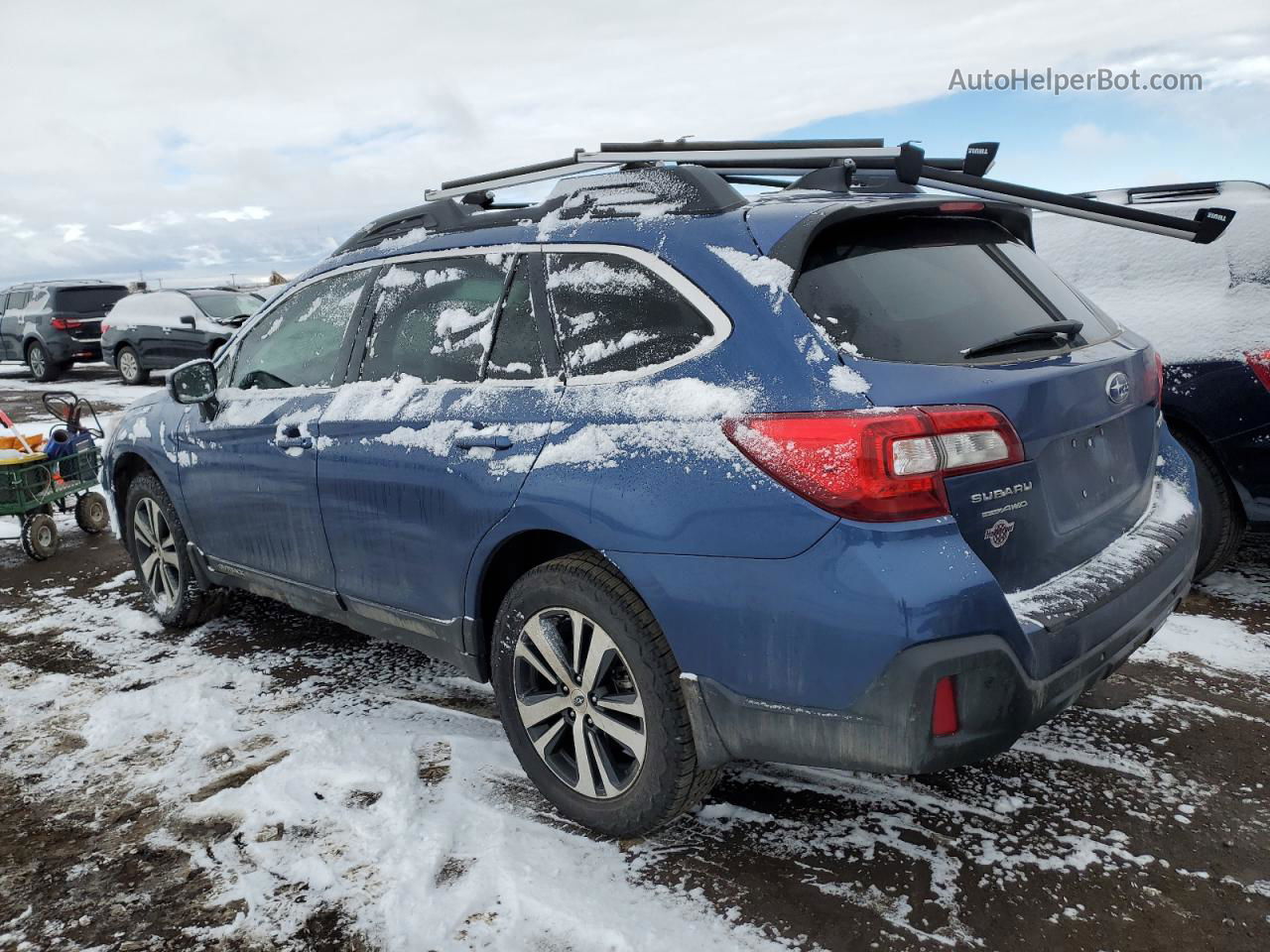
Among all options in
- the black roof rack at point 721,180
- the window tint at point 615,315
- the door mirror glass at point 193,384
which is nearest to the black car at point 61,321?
the door mirror glass at point 193,384

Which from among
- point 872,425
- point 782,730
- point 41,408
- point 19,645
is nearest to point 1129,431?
point 872,425

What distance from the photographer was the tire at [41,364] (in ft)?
61.2

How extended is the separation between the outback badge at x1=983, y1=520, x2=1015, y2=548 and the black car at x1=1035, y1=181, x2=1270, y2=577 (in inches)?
Answer: 107

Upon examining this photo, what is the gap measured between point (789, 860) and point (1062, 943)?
2.29 feet

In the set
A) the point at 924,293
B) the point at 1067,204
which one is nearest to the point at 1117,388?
the point at 1067,204

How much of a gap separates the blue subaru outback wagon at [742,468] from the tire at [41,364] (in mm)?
18162

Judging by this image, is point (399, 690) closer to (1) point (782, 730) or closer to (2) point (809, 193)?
(1) point (782, 730)

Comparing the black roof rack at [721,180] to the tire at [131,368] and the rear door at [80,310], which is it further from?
the rear door at [80,310]

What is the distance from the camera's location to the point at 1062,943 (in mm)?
2283

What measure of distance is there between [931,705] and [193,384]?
3.49m

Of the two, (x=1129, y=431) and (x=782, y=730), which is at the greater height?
(x=1129, y=431)

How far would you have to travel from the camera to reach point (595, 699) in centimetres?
274

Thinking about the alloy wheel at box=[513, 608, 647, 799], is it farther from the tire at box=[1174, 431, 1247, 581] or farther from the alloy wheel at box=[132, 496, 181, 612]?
the tire at box=[1174, 431, 1247, 581]

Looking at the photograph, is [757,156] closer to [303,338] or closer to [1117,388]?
[1117,388]
